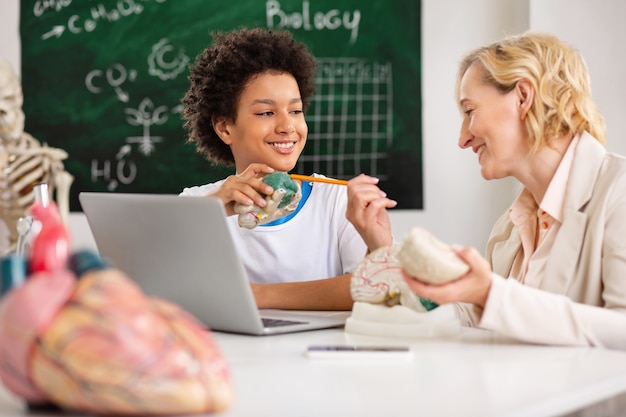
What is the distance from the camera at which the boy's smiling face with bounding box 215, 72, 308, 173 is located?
2336 millimetres

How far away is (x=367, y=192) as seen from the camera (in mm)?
1884

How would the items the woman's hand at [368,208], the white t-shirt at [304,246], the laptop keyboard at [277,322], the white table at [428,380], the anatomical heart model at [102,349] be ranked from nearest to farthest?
the anatomical heart model at [102,349]
the white table at [428,380]
the laptop keyboard at [277,322]
the woman's hand at [368,208]
the white t-shirt at [304,246]

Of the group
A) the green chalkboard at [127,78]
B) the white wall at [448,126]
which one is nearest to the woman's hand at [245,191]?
the green chalkboard at [127,78]

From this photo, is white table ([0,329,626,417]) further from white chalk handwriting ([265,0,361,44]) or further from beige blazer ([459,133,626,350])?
white chalk handwriting ([265,0,361,44])

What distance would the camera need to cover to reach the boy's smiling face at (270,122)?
234cm

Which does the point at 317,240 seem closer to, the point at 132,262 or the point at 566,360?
the point at 132,262

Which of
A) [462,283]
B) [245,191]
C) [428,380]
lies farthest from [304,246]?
[428,380]

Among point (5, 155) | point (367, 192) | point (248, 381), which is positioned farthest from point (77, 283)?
point (5, 155)

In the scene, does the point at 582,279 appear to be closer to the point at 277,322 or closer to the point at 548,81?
the point at 548,81

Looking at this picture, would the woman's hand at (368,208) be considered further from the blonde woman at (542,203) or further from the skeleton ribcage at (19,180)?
the skeleton ribcage at (19,180)

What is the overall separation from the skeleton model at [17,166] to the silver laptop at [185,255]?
5.94 feet

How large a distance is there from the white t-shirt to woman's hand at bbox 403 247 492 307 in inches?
34.0

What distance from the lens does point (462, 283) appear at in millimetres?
1354

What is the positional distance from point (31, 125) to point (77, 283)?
→ 3022 millimetres
